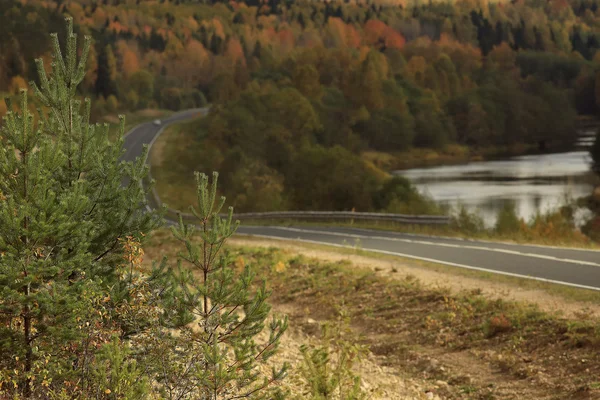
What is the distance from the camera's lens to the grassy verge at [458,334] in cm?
1196

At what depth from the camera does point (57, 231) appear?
7.76 m

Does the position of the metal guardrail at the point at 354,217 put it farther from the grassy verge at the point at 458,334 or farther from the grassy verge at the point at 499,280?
the grassy verge at the point at 458,334

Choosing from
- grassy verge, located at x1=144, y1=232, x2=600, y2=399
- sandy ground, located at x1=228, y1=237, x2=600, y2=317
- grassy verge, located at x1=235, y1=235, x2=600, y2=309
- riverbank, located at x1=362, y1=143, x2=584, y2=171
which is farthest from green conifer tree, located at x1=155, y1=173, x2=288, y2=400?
riverbank, located at x1=362, y1=143, x2=584, y2=171

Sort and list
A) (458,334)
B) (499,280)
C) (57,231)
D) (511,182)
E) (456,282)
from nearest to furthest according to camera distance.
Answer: (57,231) < (458,334) < (499,280) < (456,282) < (511,182)

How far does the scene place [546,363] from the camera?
40.7 ft

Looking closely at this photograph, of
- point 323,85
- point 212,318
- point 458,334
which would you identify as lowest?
point 458,334

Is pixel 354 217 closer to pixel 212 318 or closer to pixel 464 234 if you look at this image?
pixel 464 234

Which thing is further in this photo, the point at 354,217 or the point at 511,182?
the point at 511,182

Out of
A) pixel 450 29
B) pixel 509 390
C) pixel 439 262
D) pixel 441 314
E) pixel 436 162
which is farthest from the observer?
pixel 450 29

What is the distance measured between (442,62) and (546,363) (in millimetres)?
130481

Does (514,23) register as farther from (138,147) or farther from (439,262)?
(439,262)

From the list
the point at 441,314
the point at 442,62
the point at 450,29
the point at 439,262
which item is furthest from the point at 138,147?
the point at 450,29

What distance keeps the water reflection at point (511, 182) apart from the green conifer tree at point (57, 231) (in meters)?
35.7

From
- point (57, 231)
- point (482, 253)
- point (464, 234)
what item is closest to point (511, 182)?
point (464, 234)
